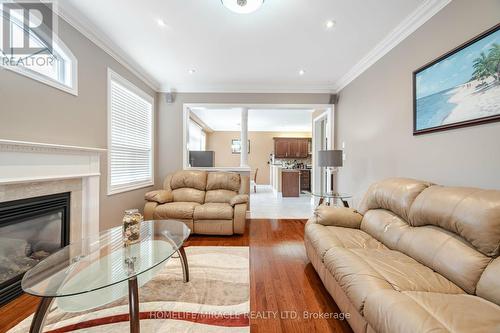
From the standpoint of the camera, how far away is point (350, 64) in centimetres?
320

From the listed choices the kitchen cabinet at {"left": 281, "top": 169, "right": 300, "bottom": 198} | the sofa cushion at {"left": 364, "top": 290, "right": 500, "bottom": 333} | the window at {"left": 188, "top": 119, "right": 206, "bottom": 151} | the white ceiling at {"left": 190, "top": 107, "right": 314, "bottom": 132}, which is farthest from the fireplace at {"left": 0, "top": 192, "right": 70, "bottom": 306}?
the kitchen cabinet at {"left": 281, "top": 169, "right": 300, "bottom": 198}

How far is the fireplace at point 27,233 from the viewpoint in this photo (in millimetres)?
1621

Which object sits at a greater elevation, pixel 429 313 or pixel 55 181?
pixel 55 181

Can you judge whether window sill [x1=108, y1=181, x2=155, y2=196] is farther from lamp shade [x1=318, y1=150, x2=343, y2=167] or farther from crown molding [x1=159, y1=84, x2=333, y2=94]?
lamp shade [x1=318, y1=150, x2=343, y2=167]

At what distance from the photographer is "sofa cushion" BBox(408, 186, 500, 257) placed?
1.14 m

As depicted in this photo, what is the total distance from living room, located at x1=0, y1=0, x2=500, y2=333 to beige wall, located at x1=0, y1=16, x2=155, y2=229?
15 millimetres

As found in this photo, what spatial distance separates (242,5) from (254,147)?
7.54 m

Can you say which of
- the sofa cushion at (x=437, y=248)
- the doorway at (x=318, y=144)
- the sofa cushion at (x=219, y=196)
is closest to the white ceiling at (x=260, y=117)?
the doorway at (x=318, y=144)

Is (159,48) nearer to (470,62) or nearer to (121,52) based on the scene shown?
(121,52)

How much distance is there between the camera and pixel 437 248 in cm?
137

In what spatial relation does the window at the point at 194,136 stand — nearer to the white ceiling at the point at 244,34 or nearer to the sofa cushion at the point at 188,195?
the white ceiling at the point at 244,34

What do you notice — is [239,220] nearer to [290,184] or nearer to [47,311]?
[47,311]

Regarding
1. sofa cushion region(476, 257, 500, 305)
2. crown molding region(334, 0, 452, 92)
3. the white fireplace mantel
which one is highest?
crown molding region(334, 0, 452, 92)

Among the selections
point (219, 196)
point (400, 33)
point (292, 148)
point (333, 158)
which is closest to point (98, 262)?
point (219, 196)
